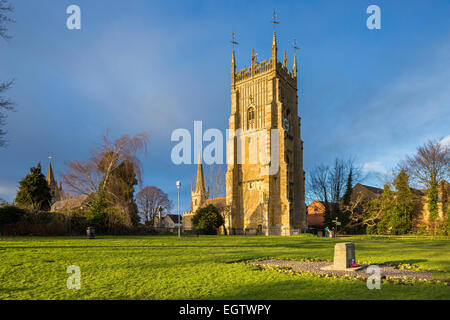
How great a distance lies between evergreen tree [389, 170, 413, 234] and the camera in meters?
40.9

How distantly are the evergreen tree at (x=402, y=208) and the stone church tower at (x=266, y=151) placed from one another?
12.0 metres

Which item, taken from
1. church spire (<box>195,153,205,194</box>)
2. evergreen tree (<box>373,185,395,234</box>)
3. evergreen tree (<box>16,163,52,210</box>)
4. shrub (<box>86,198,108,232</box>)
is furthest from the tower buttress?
church spire (<box>195,153,205,194</box>)

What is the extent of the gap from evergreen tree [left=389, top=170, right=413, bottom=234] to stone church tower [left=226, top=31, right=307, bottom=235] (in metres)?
12.0

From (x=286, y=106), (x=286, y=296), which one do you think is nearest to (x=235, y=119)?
(x=286, y=106)

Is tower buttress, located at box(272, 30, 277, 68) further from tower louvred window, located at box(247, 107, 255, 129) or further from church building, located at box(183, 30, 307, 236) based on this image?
tower louvred window, located at box(247, 107, 255, 129)

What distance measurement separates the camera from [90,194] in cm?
2592

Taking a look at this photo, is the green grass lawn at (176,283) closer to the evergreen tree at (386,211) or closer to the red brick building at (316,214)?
the evergreen tree at (386,211)

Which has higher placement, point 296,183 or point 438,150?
point 438,150

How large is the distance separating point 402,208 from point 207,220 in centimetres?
2700

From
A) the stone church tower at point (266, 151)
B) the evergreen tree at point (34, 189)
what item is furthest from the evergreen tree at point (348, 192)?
the evergreen tree at point (34, 189)

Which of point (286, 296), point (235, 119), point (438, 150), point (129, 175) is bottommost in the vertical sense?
point (286, 296)

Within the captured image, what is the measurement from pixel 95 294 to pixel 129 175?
23.3m
